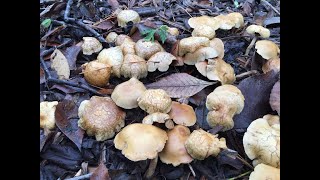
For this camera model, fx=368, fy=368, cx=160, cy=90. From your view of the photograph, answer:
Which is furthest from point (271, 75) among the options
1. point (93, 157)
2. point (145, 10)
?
point (145, 10)

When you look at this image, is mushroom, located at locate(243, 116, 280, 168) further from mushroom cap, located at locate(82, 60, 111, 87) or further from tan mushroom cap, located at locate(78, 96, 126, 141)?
mushroom cap, located at locate(82, 60, 111, 87)

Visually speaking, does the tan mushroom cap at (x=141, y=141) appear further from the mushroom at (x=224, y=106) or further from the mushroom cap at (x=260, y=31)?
the mushroom cap at (x=260, y=31)

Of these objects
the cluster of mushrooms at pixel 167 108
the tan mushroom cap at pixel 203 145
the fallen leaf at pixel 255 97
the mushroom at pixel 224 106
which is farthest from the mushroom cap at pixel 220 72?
the tan mushroom cap at pixel 203 145

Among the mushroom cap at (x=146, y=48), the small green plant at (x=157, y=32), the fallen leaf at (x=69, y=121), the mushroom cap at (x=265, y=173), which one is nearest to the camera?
the mushroom cap at (x=265, y=173)

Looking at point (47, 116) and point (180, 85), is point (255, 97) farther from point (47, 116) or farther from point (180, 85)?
point (47, 116)

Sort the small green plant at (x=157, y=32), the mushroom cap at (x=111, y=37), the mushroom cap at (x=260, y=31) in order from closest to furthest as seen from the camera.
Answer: the small green plant at (x=157, y=32)
the mushroom cap at (x=260, y=31)
the mushroom cap at (x=111, y=37)

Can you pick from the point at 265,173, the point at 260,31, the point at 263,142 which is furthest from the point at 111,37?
the point at 265,173
